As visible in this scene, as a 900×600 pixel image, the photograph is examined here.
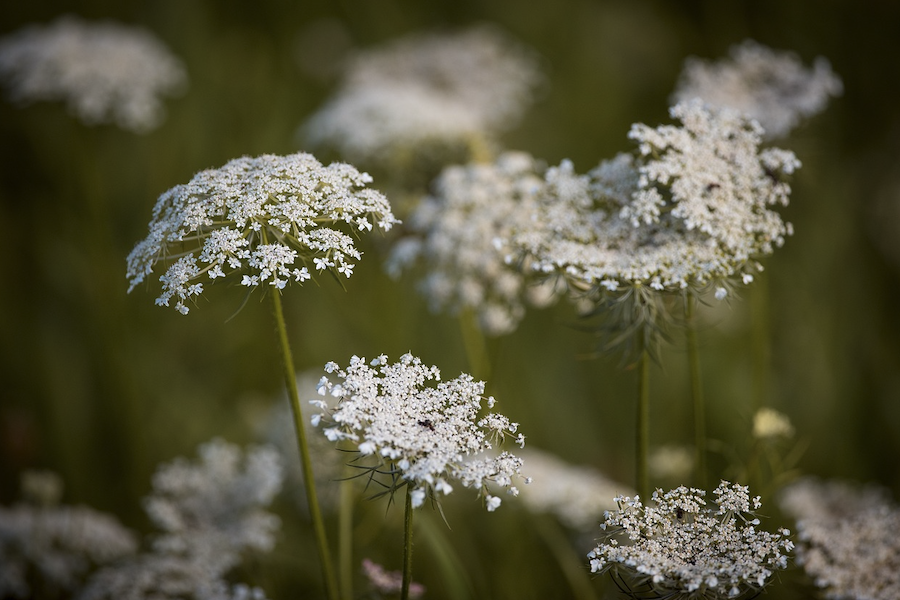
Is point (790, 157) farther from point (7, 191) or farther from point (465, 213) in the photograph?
point (7, 191)

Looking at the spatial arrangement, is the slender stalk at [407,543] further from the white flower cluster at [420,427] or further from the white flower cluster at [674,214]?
the white flower cluster at [674,214]

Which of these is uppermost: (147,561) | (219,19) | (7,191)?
(219,19)

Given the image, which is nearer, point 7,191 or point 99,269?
point 99,269

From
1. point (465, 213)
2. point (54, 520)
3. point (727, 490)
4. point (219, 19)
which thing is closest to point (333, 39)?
point (219, 19)

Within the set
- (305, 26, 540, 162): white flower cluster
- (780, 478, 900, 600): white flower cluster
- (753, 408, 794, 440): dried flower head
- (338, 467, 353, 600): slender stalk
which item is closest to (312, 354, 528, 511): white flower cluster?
(338, 467, 353, 600): slender stalk

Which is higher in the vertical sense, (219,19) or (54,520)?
(219,19)

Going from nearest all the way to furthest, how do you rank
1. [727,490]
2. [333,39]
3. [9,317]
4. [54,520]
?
[727,490] < [54,520] < [9,317] < [333,39]

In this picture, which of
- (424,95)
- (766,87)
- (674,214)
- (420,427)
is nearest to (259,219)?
(420,427)
